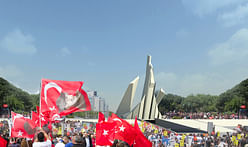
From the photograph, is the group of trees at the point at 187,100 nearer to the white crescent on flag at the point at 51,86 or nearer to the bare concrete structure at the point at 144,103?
the bare concrete structure at the point at 144,103

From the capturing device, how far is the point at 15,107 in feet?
192

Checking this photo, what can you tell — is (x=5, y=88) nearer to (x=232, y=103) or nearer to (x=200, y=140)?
(x=232, y=103)

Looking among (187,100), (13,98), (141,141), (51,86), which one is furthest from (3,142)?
(187,100)

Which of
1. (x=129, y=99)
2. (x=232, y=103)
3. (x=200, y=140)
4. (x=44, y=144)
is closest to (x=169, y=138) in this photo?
(x=200, y=140)

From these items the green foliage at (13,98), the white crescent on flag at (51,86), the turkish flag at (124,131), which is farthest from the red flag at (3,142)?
the green foliage at (13,98)

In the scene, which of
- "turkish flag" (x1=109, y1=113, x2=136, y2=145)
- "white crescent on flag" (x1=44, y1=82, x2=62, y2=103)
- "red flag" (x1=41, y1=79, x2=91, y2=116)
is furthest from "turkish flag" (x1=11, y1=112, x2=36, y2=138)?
"turkish flag" (x1=109, y1=113, x2=136, y2=145)

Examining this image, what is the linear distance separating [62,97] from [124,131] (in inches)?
82.9

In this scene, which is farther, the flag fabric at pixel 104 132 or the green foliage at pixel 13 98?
the green foliage at pixel 13 98

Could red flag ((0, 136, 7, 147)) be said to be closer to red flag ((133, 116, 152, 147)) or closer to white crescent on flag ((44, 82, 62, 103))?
white crescent on flag ((44, 82, 62, 103))

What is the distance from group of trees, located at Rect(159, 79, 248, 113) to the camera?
63875 mm

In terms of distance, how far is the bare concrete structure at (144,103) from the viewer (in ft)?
111

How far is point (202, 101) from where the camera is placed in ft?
258

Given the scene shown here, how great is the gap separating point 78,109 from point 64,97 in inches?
20.4

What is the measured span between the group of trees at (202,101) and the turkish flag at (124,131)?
195 ft
